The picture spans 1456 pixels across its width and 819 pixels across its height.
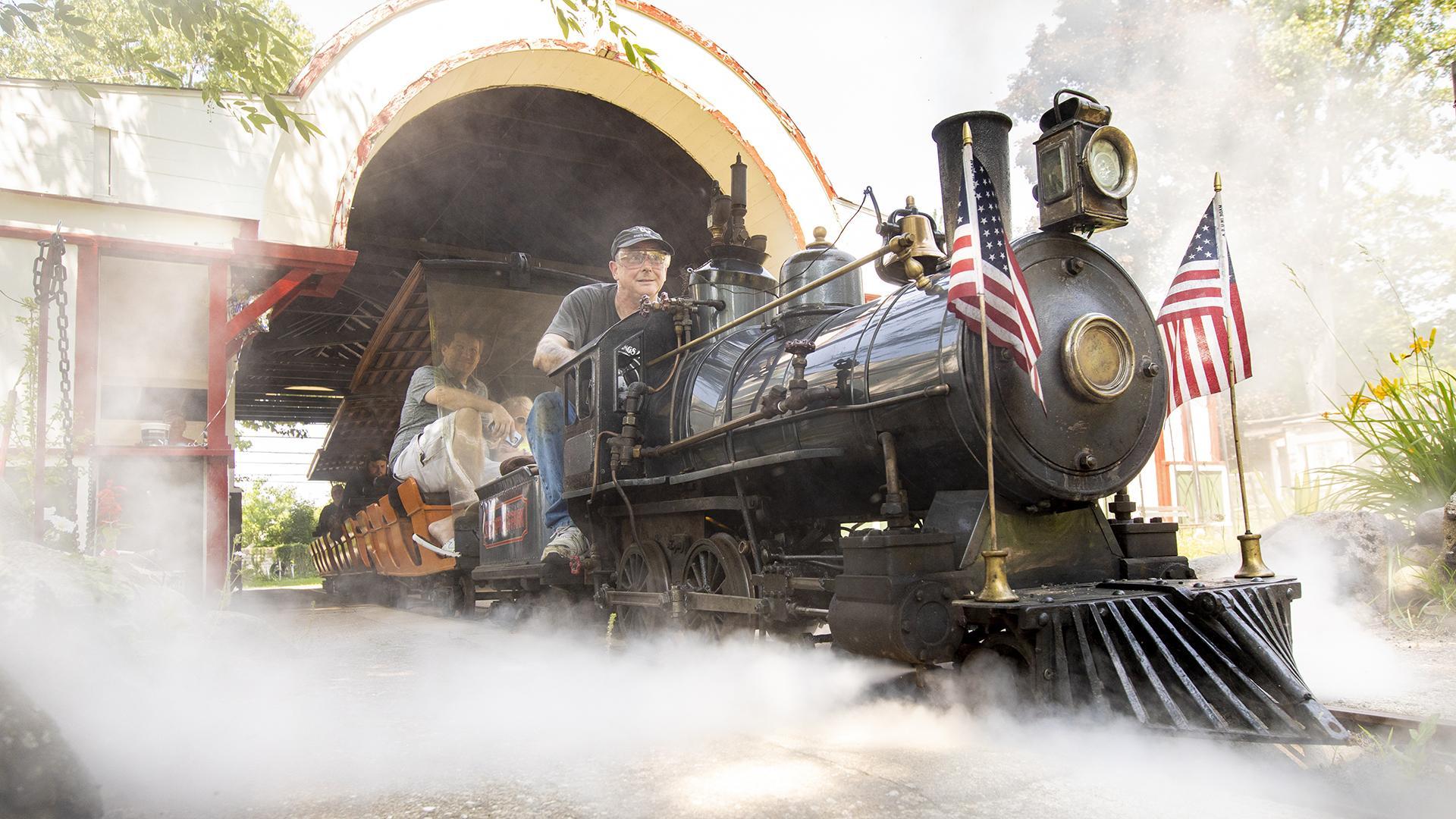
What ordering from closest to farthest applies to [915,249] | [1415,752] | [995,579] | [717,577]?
[1415,752], [995,579], [915,249], [717,577]

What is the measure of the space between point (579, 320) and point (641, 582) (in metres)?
2.26

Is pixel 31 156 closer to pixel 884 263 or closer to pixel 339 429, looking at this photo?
pixel 884 263

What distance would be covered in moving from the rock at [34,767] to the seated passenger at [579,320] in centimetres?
401

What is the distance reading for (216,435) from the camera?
6.87 meters

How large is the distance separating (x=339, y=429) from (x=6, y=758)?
47.3 ft

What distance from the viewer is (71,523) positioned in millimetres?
5926

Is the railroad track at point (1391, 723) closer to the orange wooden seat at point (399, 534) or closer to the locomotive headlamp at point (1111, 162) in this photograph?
the locomotive headlamp at point (1111, 162)

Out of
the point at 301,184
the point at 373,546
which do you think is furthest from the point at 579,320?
the point at 373,546

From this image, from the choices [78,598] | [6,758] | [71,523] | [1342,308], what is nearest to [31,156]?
[71,523]

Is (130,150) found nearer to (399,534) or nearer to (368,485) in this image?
(399,534)

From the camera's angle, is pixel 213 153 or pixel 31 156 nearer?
pixel 31 156

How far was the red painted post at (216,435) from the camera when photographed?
6.73 metres

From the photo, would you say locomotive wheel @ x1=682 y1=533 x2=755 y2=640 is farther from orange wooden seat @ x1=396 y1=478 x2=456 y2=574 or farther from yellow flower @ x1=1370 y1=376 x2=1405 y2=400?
orange wooden seat @ x1=396 y1=478 x2=456 y2=574

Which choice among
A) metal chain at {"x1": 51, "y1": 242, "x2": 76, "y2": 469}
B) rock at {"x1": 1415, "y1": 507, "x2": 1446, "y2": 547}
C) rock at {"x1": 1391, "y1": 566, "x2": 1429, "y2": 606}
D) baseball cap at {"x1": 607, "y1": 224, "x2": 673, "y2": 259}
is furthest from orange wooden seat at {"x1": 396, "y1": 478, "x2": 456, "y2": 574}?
rock at {"x1": 1415, "y1": 507, "x2": 1446, "y2": 547}
